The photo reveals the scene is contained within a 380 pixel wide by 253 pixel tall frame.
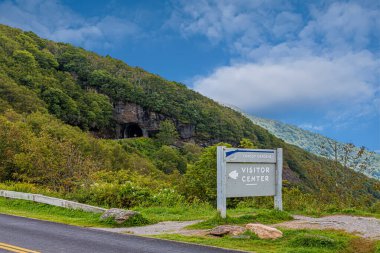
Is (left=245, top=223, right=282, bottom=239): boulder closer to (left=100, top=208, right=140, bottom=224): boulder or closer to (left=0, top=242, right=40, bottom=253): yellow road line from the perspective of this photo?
(left=100, top=208, right=140, bottom=224): boulder

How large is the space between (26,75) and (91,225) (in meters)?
121

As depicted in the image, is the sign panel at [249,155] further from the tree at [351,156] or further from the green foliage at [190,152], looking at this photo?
the green foliage at [190,152]

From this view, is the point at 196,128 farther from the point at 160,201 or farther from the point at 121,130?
the point at 160,201

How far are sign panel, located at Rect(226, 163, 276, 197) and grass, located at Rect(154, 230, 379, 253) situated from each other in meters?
2.38

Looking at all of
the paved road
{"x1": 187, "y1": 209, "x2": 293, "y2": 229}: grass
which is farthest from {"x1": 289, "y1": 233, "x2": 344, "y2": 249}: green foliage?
{"x1": 187, "y1": 209, "x2": 293, "y2": 229}: grass

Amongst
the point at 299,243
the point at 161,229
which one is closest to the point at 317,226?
the point at 299,243

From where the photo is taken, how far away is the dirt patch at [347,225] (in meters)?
9.93

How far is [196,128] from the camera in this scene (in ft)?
495

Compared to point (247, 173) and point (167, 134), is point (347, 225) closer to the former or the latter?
point (247, 173)

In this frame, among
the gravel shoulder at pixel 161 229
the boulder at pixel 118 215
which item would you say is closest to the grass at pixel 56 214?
the boulder at pixel 118 215

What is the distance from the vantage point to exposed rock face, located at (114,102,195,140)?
468 ft

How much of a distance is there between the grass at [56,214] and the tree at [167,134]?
367ft

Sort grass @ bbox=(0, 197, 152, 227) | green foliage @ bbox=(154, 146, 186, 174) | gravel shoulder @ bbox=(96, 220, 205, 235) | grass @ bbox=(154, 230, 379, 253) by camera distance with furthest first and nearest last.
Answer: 1. green foliage @ bbox=(154, 146, 186, 174)
2. grass @ bbox=(0, 197, 152, 227)
3. gravel shoulder @ bbox=(96, 220, 205, 235)
4. grass @ bbox=(154, 230, 379, 253)

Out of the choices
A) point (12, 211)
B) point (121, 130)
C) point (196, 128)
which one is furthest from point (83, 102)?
point (12, 211)
